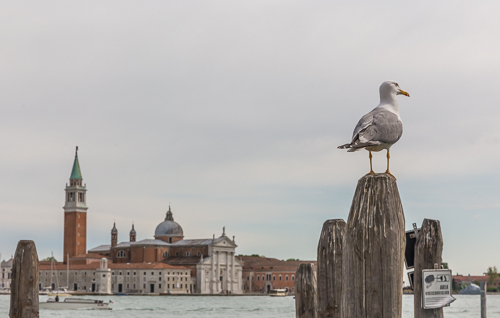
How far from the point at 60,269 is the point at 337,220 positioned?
3428 inches

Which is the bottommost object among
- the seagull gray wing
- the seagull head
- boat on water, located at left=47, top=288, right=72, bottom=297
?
boat on water, located at left=47, top=288, right=72, bottom=297

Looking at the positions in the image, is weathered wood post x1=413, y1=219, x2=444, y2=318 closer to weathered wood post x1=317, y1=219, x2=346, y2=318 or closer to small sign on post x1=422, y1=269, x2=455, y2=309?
small sign on post x1=422, y1=269, x2=455, y2=309

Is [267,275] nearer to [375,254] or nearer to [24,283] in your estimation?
[24,283]

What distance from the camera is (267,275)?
9069cm

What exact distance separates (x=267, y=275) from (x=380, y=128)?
87.6m

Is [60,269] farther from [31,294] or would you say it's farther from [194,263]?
[31,294]

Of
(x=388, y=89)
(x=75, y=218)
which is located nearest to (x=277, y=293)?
(x=75, y=218)

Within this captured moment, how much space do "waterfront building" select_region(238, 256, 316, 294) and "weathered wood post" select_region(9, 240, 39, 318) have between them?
81.7m

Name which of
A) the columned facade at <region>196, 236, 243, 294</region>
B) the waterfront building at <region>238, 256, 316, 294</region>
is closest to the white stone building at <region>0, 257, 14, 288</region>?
the columned facade at <region>196, 236, 243, 294</region>

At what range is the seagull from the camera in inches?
166

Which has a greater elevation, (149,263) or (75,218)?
(75,218)

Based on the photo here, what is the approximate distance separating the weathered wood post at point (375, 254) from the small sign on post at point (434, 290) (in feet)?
4.73

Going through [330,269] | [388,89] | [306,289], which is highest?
[388,89]

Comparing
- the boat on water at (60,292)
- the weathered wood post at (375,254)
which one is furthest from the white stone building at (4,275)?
the weathered wood post at (375,254)
